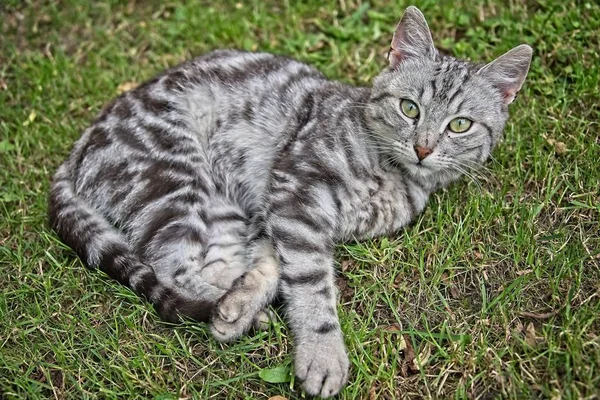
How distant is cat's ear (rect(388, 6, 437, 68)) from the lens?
3.62m

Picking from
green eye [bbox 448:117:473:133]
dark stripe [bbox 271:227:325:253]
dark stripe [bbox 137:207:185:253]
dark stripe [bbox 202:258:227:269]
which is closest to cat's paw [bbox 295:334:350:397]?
dark stripe [bbox 271:227:325:253]

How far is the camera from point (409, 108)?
139 inches

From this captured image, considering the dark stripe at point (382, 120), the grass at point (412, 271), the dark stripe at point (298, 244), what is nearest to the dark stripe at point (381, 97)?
the dark stripe at point (382, 120)

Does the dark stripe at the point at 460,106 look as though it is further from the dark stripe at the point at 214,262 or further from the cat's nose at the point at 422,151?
the dark stripe at the point at 214,262

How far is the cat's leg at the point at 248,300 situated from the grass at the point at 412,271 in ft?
0.33

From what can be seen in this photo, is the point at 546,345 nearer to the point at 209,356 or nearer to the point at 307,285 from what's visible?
the point at 307,285

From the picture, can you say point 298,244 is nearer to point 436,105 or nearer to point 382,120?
point 382,120

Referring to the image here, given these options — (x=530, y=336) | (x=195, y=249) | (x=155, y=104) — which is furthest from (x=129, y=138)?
(x=530, y=336)

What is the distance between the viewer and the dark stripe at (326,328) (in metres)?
3.17

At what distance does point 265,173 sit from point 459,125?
1.20 metres

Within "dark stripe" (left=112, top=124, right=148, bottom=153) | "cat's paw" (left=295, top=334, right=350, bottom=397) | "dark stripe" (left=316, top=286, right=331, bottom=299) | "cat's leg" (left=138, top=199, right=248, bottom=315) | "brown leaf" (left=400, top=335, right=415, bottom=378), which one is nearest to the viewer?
"cat's paw" (left=295, top=334, right=350, bottom=397)

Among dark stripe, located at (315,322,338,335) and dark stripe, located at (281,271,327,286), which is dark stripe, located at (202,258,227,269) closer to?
dark stripe, located at (281,271,327,286)

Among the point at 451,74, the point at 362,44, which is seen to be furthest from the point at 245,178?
the point at 362,44

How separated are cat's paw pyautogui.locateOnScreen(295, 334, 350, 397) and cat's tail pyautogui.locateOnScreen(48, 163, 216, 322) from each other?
57 cm
